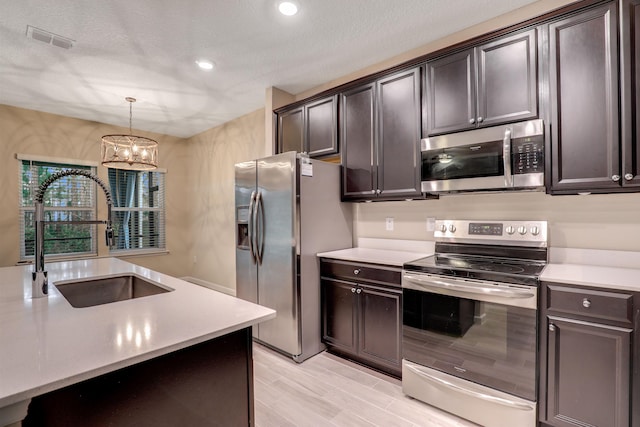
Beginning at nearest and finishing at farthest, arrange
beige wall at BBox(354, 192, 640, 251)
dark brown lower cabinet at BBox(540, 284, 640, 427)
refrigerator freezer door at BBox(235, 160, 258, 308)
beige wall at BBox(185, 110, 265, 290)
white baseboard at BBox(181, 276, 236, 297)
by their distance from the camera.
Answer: dark brown lower cabinet at BBox(540, 284, 640, 427) < beige wall at BBox(354, 192, 640, 251) < refrigerator freezer door at BBox(235, 160, 258, 308) < beige wall at BBox(185, 110, 265, 290) < white baseboard at BBox(181, 276, 236, 297)

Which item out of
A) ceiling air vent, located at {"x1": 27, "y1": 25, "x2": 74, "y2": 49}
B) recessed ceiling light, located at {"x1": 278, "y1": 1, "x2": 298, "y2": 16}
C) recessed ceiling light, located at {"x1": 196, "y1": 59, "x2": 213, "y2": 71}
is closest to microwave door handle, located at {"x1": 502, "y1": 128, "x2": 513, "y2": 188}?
recessed ceiling light, located at {"x1": 278, "y1": 1, "x2": 298, "y2": 16}

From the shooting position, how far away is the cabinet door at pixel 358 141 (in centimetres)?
282

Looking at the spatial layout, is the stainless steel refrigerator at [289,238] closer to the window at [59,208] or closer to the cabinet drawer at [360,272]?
the cabinet drawer at [360,272]

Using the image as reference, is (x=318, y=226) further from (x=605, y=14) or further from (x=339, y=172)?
(x=605, y=14)

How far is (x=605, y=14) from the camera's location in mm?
1785

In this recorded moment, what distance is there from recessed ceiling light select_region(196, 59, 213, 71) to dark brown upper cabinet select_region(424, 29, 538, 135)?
204 centimetres

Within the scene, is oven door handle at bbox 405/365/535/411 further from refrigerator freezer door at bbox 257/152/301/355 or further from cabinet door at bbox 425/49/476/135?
cabinet door at bbox 425/49/476/135

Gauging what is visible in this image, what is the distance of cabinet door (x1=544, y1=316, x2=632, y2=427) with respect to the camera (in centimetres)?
153

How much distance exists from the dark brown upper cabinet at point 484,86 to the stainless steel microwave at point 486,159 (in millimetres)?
88

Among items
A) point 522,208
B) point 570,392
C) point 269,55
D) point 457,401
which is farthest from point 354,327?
point 269,55

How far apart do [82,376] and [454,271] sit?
1886 mm

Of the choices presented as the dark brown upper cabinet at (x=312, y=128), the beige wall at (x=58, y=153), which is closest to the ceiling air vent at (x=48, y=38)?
the dark brown upper cabinet at (x=312, y=128)

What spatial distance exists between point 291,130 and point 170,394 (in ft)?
9.54

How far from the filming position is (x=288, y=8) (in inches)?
87.9
